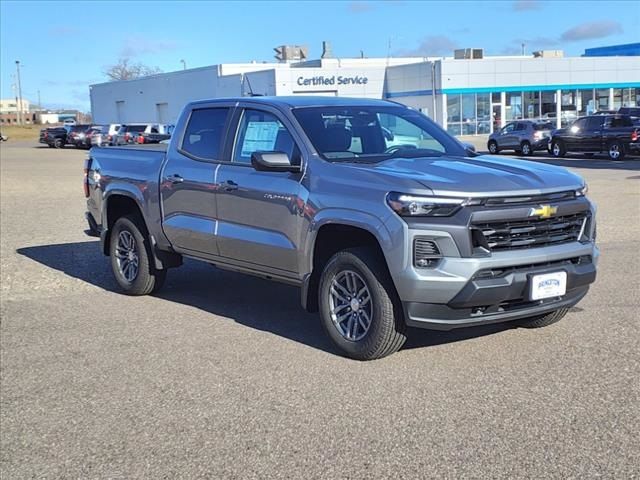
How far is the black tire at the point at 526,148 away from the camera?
34.0 m

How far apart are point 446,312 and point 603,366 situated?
1.21 meters

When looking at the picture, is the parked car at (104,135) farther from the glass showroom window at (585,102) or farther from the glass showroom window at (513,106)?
the glass showroom window at (585,102)

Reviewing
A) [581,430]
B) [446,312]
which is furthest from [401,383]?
[581,430]

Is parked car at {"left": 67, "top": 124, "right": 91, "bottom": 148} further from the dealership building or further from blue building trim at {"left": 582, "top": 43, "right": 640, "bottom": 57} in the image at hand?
blue building trim at {"left": 582, "top": 43, "right": 640, "bottom": 57}

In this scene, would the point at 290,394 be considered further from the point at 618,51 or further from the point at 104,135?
the point at 618,51

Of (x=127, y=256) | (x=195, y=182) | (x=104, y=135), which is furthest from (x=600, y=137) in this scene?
(x=104, y=135)

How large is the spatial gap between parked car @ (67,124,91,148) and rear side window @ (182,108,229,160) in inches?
1852

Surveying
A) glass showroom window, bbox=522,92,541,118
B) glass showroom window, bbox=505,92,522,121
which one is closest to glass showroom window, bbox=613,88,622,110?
glass showroom window, bbox=522,92,541,118

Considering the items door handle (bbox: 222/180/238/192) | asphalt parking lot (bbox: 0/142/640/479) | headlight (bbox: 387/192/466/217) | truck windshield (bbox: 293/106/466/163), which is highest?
truck windshield (bbox: 293/106/466/163)

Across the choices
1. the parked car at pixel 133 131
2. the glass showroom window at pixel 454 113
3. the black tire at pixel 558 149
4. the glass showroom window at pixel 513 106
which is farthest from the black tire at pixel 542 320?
the glass showroom window at pixel 513 106

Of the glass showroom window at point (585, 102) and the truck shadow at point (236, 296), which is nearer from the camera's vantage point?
the truck shadow at point (236, 296)

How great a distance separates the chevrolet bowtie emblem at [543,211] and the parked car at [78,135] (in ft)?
164

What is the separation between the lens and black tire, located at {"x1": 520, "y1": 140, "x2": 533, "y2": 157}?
111ft

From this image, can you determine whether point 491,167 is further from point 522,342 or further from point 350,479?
point 350,479
